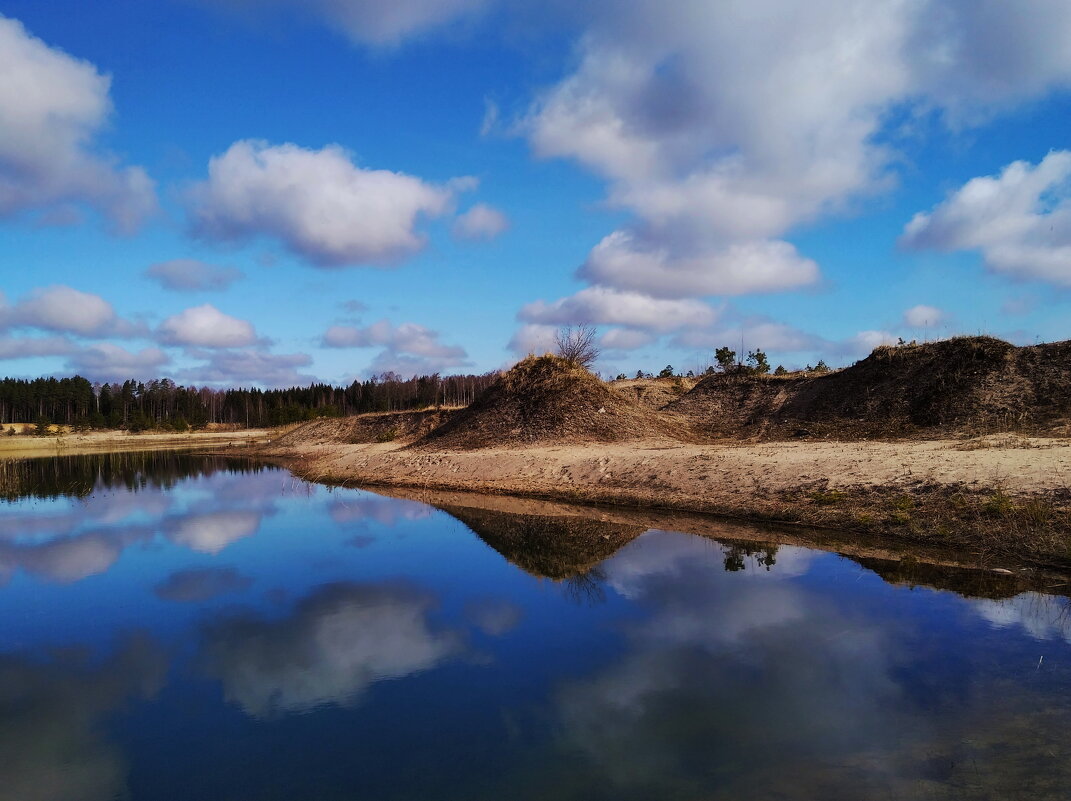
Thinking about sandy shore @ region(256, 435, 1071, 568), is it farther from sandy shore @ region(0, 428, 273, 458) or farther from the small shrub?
sandy shore @ region(0, 428, 273, 458)

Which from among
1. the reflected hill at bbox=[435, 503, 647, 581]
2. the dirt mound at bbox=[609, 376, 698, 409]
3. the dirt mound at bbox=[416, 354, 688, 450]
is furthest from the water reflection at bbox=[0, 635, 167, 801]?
the dirt mound at bbox=[609, 376, 698, 409]

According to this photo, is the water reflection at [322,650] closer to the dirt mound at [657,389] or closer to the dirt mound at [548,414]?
the dirt mound at [548,414]

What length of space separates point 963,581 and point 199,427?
128277 mm

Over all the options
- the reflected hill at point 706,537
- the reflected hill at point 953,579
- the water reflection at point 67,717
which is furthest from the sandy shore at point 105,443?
the reflected hill at point 953,579

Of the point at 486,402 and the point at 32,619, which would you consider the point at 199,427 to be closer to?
the point at 486,402

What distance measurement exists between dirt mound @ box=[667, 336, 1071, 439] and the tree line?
82.2 m

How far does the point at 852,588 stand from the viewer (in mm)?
12594

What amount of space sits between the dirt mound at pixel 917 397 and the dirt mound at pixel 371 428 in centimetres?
2044

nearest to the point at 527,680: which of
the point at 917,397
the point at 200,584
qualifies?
the point at 200,584

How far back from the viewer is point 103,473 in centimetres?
4438

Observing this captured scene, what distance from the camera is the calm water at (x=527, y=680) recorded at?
6383 mm

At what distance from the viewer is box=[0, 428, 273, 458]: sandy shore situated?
76.3m

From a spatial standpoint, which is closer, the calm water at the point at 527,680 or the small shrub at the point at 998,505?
the calm water at the point at 527,680

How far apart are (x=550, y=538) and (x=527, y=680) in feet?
32.9
